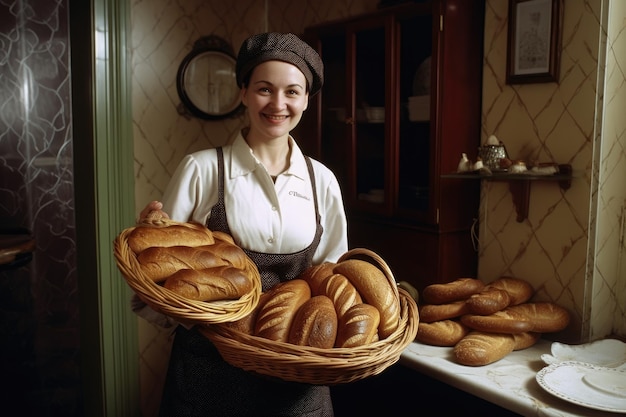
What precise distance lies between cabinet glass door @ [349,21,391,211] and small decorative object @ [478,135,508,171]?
42 centimetres

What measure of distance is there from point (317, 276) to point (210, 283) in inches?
14.3

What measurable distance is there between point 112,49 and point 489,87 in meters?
1.59

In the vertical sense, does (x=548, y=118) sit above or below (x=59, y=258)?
above

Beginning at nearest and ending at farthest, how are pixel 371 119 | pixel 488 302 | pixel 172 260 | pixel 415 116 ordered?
pixel 172 260 → pixel 488 302 → pixel 415 116 → pixel 371 119

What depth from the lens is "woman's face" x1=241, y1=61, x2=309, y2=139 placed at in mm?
1603

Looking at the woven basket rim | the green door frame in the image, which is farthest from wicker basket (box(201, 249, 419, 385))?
the green door frame

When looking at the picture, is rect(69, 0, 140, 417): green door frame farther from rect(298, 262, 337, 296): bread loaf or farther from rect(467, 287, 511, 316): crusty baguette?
rect(467, 287, 511, 316): crusty baguette

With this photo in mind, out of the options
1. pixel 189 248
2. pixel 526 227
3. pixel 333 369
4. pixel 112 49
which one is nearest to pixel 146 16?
pixel 112 49

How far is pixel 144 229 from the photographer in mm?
1451

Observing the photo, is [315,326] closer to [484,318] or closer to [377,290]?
[377,290]

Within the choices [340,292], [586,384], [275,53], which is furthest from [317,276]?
[586,384]

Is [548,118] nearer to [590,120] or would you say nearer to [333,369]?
[590,120]

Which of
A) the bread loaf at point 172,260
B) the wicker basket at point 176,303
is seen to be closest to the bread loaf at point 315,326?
the wicker basket at point 176,303

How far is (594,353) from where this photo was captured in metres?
1.88
